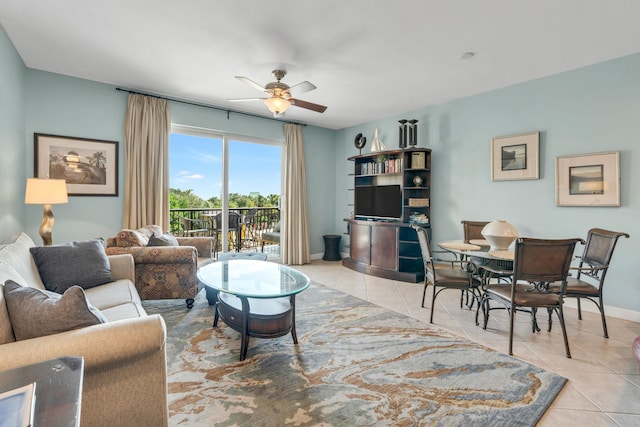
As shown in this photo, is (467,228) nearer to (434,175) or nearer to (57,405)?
(434,175)

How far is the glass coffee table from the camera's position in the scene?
2.28 meters

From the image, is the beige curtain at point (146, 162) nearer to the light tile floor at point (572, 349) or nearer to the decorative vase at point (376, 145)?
the light tile floor at point (572, 349)

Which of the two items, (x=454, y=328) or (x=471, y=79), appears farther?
(x=471, y=79)

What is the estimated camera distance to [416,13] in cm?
244

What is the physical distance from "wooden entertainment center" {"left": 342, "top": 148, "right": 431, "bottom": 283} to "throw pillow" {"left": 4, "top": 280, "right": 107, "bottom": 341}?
13.3 feet

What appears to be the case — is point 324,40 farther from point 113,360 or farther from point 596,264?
point 596,264

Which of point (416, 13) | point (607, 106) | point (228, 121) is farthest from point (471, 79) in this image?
point (228, 121)

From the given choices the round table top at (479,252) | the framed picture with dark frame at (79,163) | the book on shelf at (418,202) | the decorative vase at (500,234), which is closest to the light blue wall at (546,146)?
the book on shelf at (418,202)

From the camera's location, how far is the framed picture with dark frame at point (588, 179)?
10.4 ft

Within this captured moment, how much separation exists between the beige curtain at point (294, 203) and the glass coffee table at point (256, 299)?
282cm

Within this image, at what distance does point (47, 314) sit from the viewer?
4.19 ft

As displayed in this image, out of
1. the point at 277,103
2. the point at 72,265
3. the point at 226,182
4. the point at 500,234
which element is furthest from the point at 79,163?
the point at 500,234

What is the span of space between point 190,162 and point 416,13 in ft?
12.5

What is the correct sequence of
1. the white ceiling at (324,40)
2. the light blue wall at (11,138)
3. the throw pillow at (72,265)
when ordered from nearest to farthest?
the throw pillow at (72,265)
the white ceiling at (324,40)
the light blue wall at (11,138)
